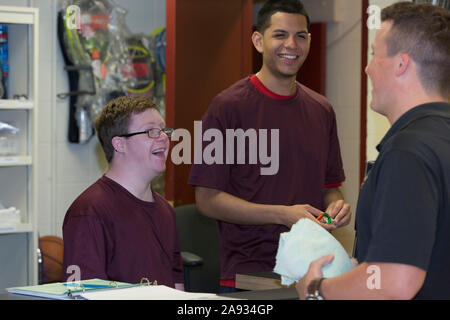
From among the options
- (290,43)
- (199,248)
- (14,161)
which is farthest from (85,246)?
(14,161)

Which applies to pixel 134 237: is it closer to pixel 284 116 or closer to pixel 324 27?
pixel 284 116

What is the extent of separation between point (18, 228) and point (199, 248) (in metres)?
0.95

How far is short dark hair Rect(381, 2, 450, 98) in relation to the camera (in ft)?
4.38

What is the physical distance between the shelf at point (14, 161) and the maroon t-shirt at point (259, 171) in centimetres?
131

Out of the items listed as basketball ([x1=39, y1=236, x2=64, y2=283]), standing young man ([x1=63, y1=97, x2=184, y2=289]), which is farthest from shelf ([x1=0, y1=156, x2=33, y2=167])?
standing young man ([x1=63, y1=97, x2=184, y2=289])

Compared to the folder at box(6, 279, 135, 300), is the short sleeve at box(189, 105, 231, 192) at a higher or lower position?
higher

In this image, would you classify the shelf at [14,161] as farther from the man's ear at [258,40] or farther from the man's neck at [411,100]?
the man's neck at [411,100]

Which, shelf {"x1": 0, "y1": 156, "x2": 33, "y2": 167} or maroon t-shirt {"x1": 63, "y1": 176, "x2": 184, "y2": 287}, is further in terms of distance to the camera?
shelf {"x1": 0, "y1": 156, "x2": 33, "y2": 167}

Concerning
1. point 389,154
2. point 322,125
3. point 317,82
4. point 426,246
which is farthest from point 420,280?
point 317,82

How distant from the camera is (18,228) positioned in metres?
3.46

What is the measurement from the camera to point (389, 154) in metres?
1.22

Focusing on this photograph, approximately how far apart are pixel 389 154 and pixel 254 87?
4.54ft

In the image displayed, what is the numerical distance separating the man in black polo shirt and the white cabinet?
2485mm

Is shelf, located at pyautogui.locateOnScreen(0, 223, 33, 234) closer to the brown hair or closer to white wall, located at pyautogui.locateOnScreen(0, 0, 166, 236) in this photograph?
white wall, located at pyautogui.locateOnScreen(0, 0, 166, 236)
